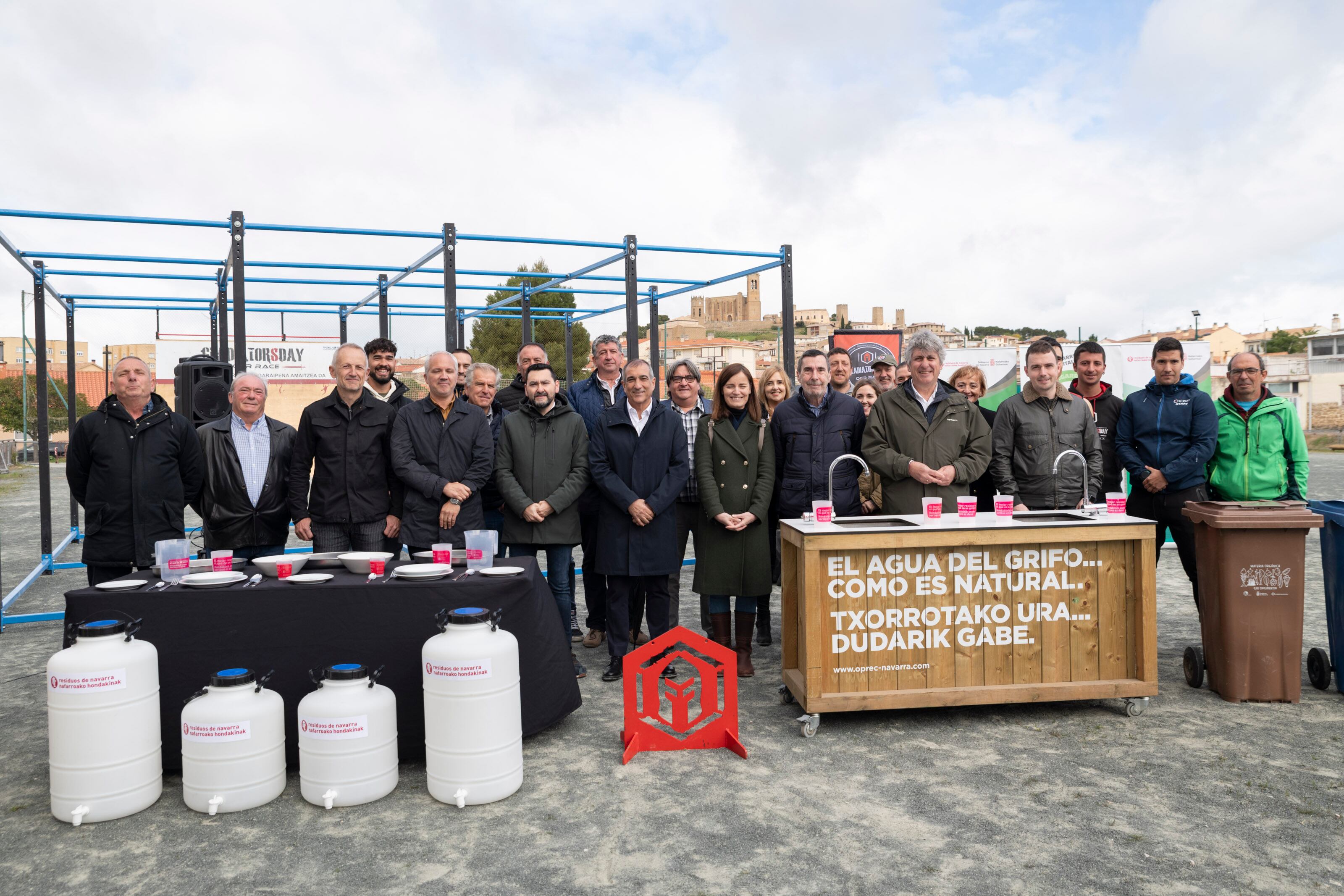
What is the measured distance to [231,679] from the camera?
306 cm

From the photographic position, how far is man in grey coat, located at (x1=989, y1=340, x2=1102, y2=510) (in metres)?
4.80

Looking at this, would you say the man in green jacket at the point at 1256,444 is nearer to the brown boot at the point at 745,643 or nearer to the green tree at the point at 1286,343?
the brown boot at the point at 745,643

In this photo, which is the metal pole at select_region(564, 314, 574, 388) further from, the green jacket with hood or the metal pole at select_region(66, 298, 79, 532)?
the green jacket with hood

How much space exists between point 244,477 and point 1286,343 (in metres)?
103

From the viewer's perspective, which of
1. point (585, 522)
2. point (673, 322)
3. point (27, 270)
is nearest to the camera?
point (585, 522)

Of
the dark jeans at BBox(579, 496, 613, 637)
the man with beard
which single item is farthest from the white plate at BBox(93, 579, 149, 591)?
the dark jeans at BBox(579, 496, 613, 637)

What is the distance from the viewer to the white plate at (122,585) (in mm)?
3299

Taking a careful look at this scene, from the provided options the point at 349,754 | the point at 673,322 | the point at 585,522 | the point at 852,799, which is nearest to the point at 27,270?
the point at 585,522

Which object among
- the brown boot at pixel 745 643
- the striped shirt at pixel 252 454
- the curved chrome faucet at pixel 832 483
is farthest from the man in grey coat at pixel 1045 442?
the striped shirt at pixel 252 454

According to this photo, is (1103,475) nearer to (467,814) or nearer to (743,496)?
(743,496)

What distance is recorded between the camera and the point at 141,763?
306cm

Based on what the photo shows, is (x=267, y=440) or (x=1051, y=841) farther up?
(x=267, y=440)

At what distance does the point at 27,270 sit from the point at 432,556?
6.52 metres

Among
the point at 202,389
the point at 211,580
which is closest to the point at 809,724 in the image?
the point at 211,580
